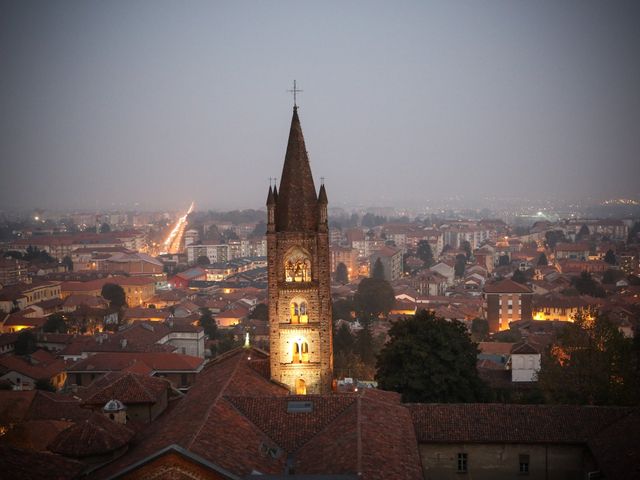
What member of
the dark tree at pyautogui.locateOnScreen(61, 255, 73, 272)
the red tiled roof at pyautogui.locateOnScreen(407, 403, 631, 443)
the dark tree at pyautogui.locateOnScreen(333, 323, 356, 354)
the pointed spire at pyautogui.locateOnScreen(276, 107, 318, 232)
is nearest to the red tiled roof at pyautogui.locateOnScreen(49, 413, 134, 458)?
the red tiled roof at pyautogui.locateOnScreen(407, 403, 631, 443)

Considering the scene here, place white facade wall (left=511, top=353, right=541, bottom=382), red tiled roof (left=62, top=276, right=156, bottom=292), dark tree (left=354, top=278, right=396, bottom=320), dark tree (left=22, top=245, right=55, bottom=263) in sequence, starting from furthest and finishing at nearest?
dark tree (left=22, top=245, right=55, bottom=263) → red tiled roof (left=62, top=276, right=156, bottom=292) → dark tree (left=354, top=278, right=396, bottom=320) → white facade wall (left=511, top=353, right=541, bottom=382)

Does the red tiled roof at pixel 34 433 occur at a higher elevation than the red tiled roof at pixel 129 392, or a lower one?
lower

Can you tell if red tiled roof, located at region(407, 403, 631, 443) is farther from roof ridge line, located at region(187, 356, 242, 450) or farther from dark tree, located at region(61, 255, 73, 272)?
dark tree, located at region(61, 255, 73, 272)

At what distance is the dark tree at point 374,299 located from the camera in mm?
76188

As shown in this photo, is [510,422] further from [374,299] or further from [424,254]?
[424,254]

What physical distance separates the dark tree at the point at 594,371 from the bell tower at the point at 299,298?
400 inches

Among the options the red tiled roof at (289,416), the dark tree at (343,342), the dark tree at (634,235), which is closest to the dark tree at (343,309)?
the dark tree at (343,342)

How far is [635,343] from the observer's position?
41594 mm

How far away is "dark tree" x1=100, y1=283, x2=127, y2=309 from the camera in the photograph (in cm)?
8269

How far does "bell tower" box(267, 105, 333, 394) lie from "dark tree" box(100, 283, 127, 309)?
58.7 m

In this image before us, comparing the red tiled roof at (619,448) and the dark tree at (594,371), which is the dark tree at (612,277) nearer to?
the dark tree at (594,371)

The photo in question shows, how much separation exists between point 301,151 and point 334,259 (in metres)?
103

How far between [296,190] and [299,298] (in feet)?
14.3

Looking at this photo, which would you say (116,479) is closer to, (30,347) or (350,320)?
(30,347)
